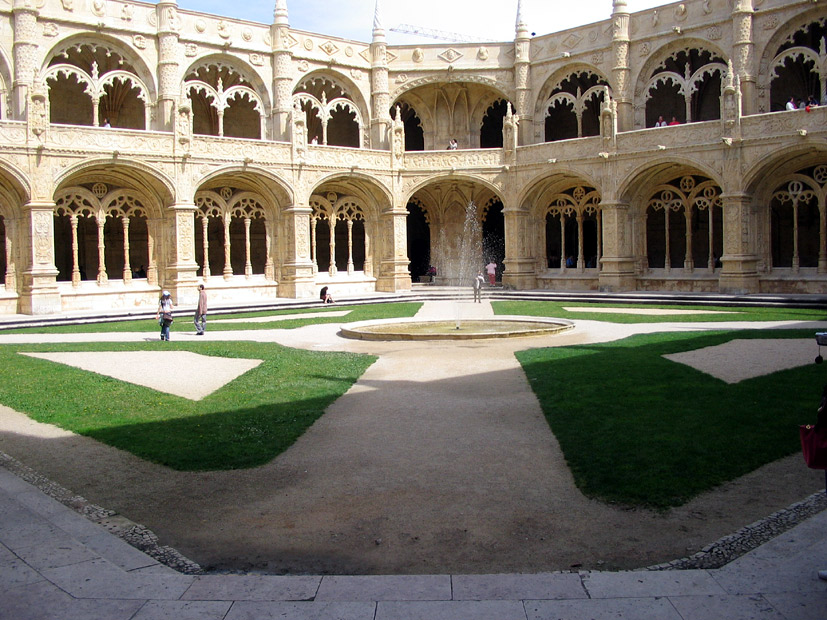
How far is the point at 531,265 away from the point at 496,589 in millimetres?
27409

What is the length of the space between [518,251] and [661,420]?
2314 cm

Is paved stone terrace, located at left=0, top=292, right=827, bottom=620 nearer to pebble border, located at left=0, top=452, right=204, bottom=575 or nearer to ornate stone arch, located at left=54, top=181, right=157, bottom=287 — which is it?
pebble border, located at left=0, top=452, right=204, bottom=575

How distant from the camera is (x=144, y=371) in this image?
38.9ft

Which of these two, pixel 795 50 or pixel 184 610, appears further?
pixel 795 50

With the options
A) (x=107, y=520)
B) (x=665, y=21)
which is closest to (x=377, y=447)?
(x=107, y=520)

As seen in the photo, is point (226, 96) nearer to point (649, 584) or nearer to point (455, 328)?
point (455, 328)

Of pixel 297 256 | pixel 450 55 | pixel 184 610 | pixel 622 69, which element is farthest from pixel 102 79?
pixel 184 610

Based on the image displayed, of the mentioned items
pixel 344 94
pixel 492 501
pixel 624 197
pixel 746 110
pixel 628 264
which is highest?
pixel 344 94

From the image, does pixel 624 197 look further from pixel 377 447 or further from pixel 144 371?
pixel 377 447

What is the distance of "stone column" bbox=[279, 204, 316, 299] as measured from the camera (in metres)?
28.4

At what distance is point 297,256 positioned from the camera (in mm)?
28453

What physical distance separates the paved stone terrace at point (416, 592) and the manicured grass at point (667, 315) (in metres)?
14.8

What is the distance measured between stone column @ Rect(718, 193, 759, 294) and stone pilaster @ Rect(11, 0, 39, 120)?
883 inches

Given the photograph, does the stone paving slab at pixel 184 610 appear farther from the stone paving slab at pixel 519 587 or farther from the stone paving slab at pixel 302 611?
the stone paving slab at pixel 519 587
